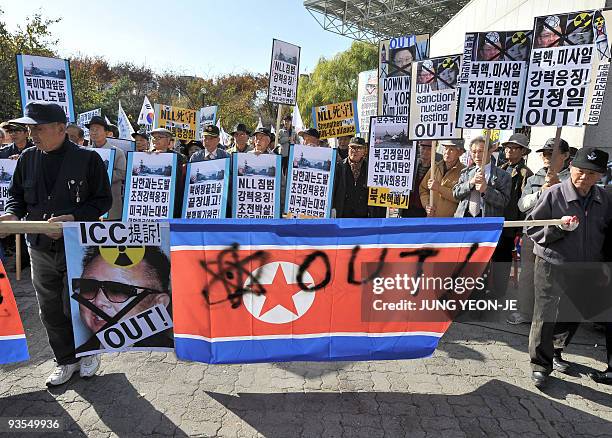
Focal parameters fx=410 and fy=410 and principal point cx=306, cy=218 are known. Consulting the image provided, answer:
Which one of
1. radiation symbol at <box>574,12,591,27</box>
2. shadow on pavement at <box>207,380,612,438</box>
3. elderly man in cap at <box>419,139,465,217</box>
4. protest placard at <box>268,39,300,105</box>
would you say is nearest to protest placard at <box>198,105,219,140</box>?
protest placard at <box>268,39,300,105</box>

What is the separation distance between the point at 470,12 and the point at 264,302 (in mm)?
16932

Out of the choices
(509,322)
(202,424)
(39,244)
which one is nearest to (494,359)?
(509,322)

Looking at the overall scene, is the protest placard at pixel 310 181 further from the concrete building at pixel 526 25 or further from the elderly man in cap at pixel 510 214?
the concrete building at pixel 526 25

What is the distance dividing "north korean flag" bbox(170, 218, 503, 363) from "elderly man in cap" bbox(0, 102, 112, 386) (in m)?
0.86

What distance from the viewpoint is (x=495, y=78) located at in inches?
169

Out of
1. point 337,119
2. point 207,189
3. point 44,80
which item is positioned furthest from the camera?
point 337,119

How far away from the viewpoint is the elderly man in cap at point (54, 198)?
3123mm

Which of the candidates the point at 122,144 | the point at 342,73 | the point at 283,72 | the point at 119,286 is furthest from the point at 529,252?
the point at 342,73

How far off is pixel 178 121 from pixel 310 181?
6345 millimetres

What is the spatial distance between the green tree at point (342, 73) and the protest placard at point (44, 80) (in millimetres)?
27842

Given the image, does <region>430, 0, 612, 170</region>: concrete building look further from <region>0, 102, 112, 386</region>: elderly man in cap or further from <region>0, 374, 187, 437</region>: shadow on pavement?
<region>0, 374, 187, 437</region>: shadow on pavement

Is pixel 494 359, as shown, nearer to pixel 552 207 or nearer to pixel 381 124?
pixel 552 207

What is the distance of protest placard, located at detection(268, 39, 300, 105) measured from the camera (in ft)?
21.8

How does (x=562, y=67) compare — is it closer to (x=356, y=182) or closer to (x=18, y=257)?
(x=356, y=182)
